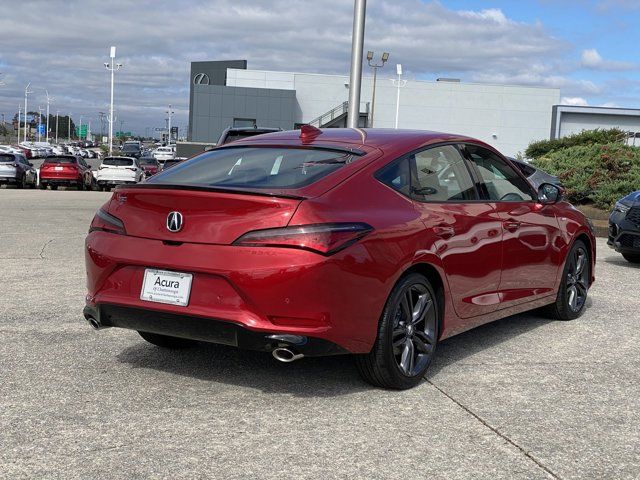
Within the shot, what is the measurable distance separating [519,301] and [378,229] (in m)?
2.07

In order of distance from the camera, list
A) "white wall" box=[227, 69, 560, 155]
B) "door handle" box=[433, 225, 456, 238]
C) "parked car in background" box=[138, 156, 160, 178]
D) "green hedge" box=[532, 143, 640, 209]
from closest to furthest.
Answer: "door handle" box=[433, 225, 456, 238], "green hedge" box=[532, 143, 640, 209], "parked car in background" box=[138, 156, 160, 178], "white wall" box=[227, 69, 560, 155]

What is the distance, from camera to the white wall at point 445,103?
221 ft

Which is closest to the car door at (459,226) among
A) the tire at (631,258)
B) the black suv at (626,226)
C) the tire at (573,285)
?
the tire at (573,285)

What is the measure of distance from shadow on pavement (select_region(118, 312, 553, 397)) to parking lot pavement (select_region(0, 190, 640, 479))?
14 mm

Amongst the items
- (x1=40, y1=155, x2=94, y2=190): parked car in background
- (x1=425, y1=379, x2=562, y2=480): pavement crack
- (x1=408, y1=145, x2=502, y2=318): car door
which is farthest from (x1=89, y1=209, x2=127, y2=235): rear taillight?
(x1=40, y1=155, x2=94, y2=190): parked car in background

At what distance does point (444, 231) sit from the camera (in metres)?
4.99

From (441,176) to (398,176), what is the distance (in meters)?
0.51

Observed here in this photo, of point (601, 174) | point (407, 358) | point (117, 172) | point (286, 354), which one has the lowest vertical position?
point (117, 172)

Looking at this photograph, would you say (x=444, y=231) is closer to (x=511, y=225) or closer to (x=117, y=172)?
(x=511, y=225)

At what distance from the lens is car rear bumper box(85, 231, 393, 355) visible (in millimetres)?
4137

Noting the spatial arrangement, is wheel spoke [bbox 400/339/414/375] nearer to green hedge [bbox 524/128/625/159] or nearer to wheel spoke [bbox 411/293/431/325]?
wheel spoke [bbox 411/293/431/325]

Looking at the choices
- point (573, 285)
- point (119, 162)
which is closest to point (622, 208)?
point (573, 285)

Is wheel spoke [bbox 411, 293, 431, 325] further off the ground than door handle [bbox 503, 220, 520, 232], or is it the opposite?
door handle [bbox 503, 220, 520, 232]

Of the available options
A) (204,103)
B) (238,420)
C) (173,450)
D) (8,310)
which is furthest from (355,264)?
(204,103)
